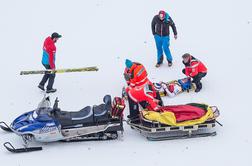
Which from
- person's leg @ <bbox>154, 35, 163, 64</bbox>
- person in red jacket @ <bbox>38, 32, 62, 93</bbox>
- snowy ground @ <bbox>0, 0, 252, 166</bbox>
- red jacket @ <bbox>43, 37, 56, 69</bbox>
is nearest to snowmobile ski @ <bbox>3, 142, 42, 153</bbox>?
snowy ground @ <bbox>0, 0, 252, 166</bbox>

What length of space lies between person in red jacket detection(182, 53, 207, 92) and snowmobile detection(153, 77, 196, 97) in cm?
12

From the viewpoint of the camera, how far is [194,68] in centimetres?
1380

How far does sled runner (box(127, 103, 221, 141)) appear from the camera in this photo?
12039 millimetres

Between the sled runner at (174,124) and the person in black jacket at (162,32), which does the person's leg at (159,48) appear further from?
the sled runner at (174,124)

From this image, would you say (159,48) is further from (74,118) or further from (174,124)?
(74,118)

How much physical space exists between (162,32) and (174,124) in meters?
3.44

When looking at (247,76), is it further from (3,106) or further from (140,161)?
(3,106)

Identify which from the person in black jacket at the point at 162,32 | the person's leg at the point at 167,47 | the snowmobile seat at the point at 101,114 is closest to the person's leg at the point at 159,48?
the person in black jacket at the point at 162,32

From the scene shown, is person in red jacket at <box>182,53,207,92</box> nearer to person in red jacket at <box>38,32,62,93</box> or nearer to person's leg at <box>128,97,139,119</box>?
person's leg at <box>128,97,139,119</box>

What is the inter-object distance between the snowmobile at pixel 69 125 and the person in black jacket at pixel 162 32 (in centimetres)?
321

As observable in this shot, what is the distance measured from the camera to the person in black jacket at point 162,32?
1470 cm

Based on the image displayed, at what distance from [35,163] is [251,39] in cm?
738

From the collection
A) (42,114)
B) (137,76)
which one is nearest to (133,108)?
(137,76)

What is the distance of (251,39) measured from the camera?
16156 mm
